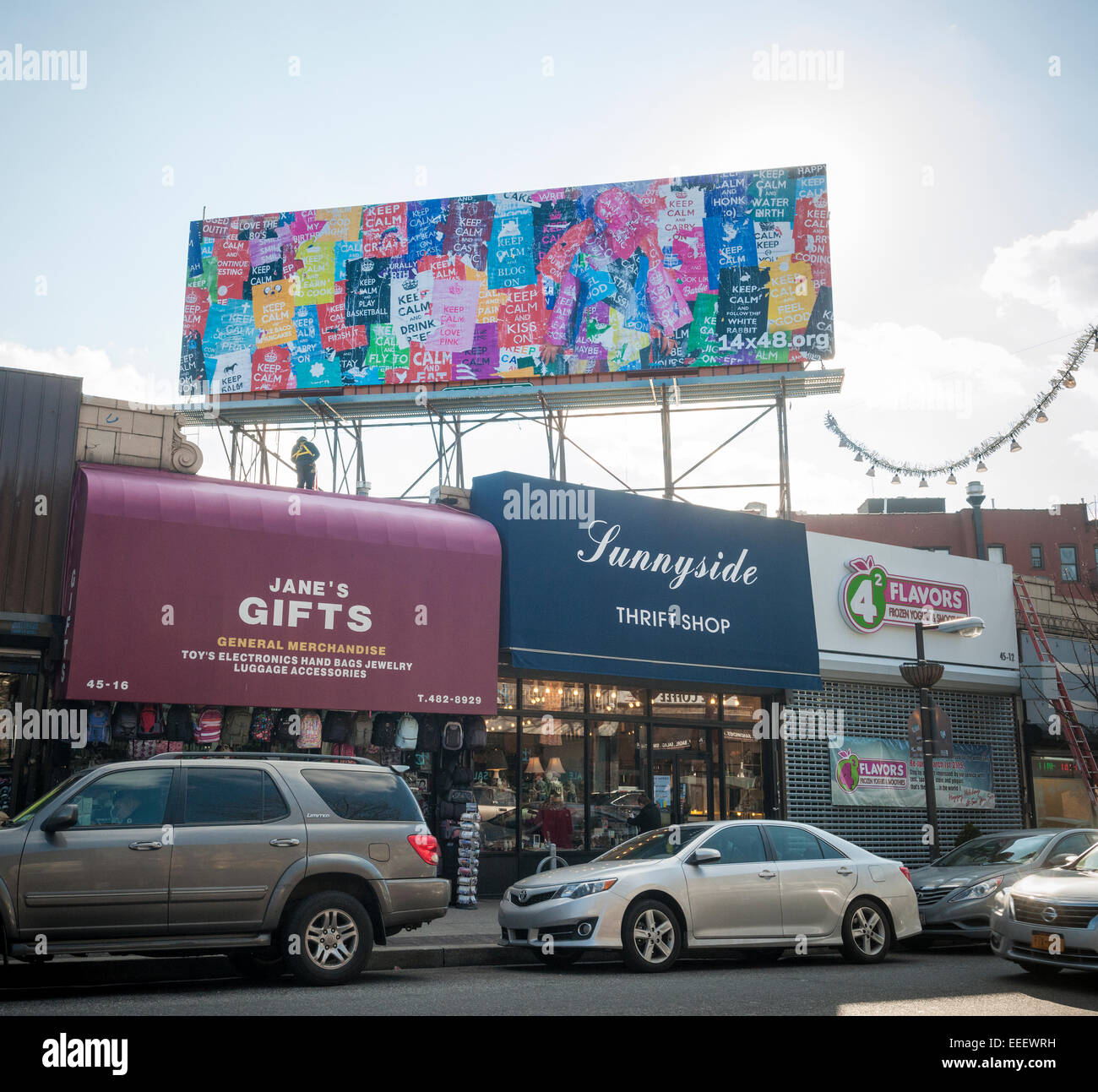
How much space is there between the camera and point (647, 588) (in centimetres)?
1942

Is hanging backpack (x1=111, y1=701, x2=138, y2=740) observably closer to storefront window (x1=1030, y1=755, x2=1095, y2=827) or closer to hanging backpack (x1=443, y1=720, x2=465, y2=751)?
hanging backpack (x1=443, y1=720, x2=465, y2=751)

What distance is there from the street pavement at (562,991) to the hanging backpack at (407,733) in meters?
5.10

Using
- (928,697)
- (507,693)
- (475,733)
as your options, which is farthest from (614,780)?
(928,697)

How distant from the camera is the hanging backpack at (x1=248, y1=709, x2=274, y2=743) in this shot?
15453 mm

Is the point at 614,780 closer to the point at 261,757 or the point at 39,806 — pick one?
the point at 261,757

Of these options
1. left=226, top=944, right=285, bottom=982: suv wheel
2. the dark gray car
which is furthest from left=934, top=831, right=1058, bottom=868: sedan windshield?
left=226, top=944, right=285, bottom=982: suv wheel

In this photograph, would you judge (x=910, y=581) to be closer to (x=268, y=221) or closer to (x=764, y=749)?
(x=764, y=749)

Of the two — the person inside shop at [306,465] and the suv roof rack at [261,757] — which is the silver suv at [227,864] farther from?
the person inside shop at [306,465]

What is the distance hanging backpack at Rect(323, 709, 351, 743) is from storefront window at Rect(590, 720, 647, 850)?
480cm

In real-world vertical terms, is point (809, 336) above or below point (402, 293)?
below

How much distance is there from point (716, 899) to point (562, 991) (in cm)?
254
